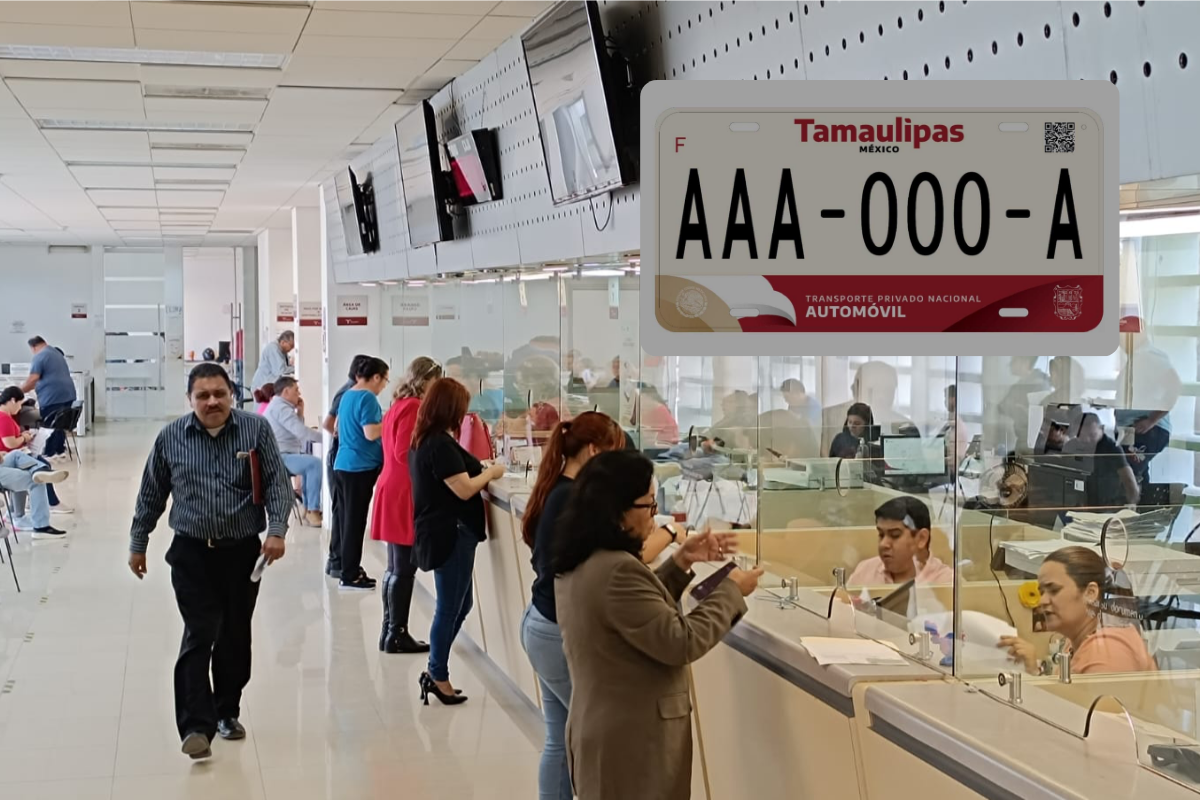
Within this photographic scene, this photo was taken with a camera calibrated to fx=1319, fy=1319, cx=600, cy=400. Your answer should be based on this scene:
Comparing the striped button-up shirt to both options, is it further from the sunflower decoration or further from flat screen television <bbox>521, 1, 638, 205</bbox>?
the sunflower decoration

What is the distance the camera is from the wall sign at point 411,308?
1061 cm

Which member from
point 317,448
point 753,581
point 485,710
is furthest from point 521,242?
point 317,448

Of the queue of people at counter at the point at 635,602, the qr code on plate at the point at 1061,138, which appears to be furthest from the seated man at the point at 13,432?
the qr code on plate at the point at 1061,138

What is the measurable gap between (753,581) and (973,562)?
1.77 feet

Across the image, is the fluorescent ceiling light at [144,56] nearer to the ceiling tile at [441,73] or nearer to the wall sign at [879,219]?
the ceiling tile at [441,73]

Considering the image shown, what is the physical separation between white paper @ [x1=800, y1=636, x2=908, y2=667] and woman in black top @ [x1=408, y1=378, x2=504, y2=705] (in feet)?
9.70

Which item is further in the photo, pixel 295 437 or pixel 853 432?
pixel 295 437

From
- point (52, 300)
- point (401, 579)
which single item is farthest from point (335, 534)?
point (52, 300)

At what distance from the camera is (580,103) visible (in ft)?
16.8

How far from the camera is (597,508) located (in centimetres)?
317

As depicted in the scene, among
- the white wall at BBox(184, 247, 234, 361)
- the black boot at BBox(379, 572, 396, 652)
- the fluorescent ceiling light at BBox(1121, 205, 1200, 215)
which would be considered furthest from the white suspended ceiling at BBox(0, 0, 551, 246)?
the white wall at BBox(184, 247, 234, 361)

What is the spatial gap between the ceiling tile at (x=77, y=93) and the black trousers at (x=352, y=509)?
275cm

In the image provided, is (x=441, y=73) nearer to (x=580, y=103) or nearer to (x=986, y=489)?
(x=580, y=103)

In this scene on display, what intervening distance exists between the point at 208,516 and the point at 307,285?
10.5 metres
